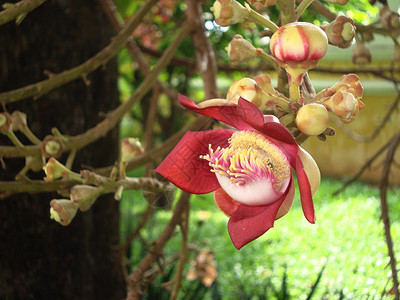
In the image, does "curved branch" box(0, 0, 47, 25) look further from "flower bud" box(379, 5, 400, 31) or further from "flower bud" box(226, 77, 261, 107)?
"flower bud" box(379, 5, 400, 31)

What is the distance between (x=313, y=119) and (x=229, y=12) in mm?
150

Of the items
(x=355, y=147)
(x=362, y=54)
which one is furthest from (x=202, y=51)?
(x=355, y=147)

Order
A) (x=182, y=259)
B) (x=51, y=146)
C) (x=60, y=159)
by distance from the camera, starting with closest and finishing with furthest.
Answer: (x=51, y=146) → (x=182, y=259) → (x=60, y=159)

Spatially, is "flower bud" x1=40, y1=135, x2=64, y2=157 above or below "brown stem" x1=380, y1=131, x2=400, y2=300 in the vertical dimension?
above

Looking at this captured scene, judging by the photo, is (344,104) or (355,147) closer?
(344,104)

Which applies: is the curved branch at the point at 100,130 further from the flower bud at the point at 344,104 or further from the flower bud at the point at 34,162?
the flower bud at the point at 344,104

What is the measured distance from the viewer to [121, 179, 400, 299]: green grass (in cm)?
119

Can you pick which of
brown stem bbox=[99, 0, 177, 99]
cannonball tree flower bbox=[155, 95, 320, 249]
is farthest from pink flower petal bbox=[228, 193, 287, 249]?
brown stem bbox=[99, 0, 177, 99]

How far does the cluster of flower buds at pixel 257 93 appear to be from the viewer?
0.43 metres

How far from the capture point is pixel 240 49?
532mm

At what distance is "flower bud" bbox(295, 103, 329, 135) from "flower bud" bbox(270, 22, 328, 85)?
46mm

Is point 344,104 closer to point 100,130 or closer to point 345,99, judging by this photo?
point 345,99

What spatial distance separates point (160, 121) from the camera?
529 cm

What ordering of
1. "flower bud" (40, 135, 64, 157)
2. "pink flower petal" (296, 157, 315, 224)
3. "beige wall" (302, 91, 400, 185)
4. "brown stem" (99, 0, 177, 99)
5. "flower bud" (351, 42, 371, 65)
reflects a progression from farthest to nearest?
"beige wall" (302, 91, 400, 185)
"brown stem" (99, 0, 177, 99)
"flower bud" (351, 42, 371, 65)
"flower bud" (40, 135, 64, 157)
"pink flower petal" (296, 157, 315, 224)
